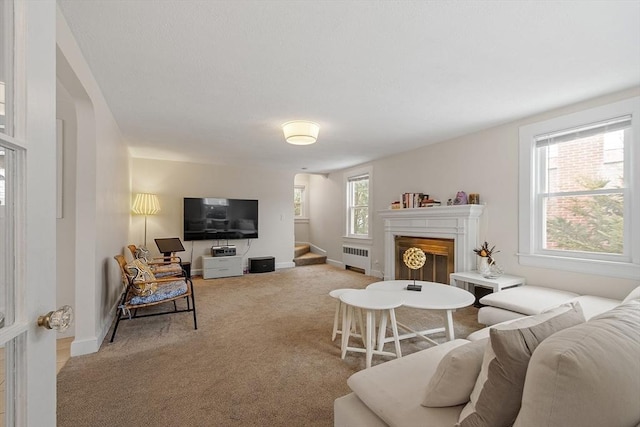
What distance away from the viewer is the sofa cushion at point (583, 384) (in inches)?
27.8

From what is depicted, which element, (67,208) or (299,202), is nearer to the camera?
(67,208)

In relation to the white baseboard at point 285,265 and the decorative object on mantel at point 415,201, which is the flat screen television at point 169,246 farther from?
the decorative object on mantel at point 415,201

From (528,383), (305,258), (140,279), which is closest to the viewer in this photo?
(528,383)

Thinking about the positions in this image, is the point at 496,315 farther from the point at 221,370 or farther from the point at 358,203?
the point at 358,203

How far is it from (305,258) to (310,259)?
12 cm

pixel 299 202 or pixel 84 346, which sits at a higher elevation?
pixel 299 202

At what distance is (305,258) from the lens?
7184mm

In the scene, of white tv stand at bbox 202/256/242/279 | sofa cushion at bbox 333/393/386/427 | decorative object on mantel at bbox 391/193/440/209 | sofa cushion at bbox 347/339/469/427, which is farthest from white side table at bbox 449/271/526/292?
white tv stand at bbox 202/256/242/279

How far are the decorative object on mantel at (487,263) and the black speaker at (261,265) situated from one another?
399 cm

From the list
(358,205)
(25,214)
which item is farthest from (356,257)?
(25,214)

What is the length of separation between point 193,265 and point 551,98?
603 cm

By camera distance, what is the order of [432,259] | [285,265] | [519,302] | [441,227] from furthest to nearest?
[285,265] < [432,259] < [441,227] < [519,302]

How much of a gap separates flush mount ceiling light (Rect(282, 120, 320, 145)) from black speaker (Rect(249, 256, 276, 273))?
3355 millimetres

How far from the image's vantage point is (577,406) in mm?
706
